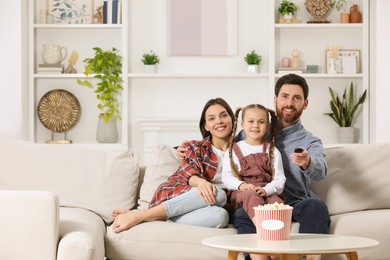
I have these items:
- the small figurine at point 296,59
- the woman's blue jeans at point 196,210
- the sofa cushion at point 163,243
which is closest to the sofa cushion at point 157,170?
the woman's blue jeans at point 196,210

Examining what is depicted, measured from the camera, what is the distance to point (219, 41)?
23.8 feet

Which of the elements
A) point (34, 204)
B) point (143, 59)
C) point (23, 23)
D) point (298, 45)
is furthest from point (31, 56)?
point (34, 204)

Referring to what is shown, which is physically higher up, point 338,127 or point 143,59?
point 143,59

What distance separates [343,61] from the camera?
7.25m

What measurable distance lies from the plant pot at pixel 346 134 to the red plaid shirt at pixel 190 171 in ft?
10.8

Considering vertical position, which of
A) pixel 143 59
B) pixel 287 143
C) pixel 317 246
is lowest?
pixel 317 246

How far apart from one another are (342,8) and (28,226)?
15.7 ft

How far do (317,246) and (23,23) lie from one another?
A: 482 cm

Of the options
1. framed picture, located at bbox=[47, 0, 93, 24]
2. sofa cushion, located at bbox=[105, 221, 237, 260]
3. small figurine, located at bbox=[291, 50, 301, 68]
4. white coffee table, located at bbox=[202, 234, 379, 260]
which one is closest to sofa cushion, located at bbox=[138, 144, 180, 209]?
sofa cushion, located at bbox=[105, 221, 237, 260]

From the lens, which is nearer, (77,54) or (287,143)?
(287,143)

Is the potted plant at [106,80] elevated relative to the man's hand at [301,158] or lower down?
elevated

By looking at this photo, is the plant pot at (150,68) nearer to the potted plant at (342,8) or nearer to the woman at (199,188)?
the potted plant at (342,8)

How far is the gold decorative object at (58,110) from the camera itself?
7.19 m

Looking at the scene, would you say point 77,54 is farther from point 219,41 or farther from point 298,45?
point 298,45
